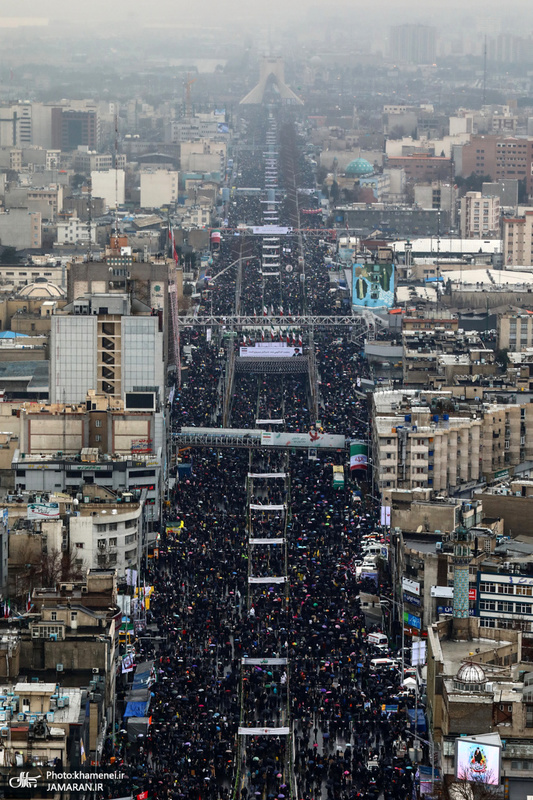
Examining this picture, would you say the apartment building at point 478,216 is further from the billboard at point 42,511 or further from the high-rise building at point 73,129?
the billboard at point 42,511

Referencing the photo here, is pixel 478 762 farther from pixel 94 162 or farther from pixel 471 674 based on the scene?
pixel 94 162

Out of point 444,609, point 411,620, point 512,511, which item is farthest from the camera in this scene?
point 512,511

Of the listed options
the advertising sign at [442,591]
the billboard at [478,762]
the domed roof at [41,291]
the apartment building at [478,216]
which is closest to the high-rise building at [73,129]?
the apartment building at [478,216]

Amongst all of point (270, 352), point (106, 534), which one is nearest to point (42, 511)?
point (106, 534)

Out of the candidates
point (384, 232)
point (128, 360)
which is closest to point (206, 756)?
point (128, 360)

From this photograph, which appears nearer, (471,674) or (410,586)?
(471,674)

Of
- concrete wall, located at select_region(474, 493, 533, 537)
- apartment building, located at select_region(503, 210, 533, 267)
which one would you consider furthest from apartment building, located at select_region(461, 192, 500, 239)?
concrete wall, located at select_region(474, 493, 533, 537)

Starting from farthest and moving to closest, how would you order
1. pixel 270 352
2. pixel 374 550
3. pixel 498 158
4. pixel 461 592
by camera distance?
pixel 498 158, pixel 270 352, pixel 374 550, pixel 461 592
